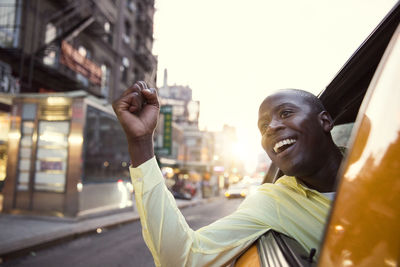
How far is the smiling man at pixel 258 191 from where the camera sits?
118 cm

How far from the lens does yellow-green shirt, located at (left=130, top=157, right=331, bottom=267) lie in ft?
3.81

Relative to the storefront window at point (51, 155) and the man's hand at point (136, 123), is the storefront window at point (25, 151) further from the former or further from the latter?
the man's hand at point (136, 123)

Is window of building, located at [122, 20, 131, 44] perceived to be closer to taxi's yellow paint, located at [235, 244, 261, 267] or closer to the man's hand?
the man's hand

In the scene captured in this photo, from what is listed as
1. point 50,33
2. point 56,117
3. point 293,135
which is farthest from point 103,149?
point 293,135

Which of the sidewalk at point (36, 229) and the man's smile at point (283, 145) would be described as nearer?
the man's smile at point (283, 145)

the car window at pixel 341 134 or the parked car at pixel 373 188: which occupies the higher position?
the car window at pixel 341 134

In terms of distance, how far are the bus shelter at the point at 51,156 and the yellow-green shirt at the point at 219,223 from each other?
937 cm

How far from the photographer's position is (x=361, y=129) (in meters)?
0.68

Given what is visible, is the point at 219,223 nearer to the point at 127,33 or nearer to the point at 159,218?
the point at 159,218

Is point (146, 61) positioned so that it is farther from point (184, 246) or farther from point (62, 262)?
point (184, 246)

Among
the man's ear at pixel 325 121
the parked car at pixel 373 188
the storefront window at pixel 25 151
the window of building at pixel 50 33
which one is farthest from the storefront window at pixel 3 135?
the parked car at pixel 373 188

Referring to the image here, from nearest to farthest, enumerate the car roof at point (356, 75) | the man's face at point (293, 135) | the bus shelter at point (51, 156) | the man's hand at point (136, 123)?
the car roof at point (356, 75) → the man's hand at point (136, 123) → the man's face at point (293, 135) → the bus shelter at point (51, 156)

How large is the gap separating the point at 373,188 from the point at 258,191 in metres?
1.07

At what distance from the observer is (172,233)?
3.81 feet
